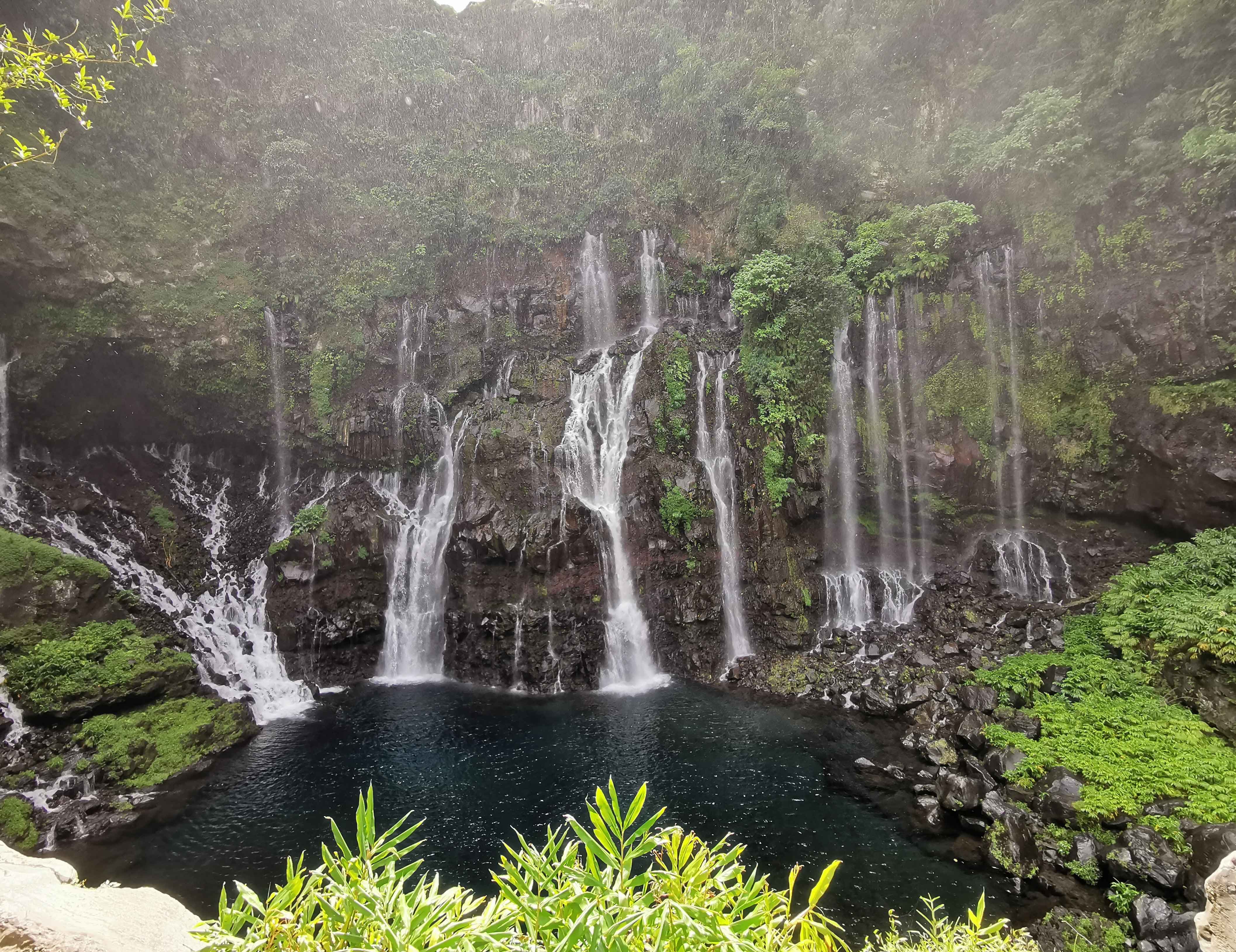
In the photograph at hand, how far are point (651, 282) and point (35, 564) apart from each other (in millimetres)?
19437

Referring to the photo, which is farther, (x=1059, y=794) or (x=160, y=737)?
(x=160, y=737)

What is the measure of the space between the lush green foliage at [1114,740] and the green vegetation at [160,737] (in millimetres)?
16014

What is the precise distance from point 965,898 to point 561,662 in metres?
10.6

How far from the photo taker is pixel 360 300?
20.3m

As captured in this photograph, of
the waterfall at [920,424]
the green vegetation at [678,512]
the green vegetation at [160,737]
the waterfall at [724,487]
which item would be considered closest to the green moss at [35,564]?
the green vegetation at [160,737]

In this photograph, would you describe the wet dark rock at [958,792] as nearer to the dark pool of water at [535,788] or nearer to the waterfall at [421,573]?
the dark pool of water at [535,788]

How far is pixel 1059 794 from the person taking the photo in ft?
29.4

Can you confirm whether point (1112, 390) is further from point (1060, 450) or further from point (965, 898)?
point (965, 898)

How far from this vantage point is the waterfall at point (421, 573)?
1734 centimetres

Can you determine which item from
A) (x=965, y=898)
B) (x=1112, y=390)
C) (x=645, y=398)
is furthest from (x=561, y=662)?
(x=1112, y=390)

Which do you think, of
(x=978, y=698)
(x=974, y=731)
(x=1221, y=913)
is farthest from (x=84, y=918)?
(x=978, y=698)

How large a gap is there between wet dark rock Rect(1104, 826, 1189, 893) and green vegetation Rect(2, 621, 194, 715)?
18.0m

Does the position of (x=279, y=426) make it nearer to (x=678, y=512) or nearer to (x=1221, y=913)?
(x=678, y=512)

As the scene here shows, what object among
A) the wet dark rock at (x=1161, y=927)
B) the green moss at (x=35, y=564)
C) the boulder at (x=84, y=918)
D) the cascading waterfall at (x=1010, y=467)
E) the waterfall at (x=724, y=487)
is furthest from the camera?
the waterfall at (x=724, y=487)
